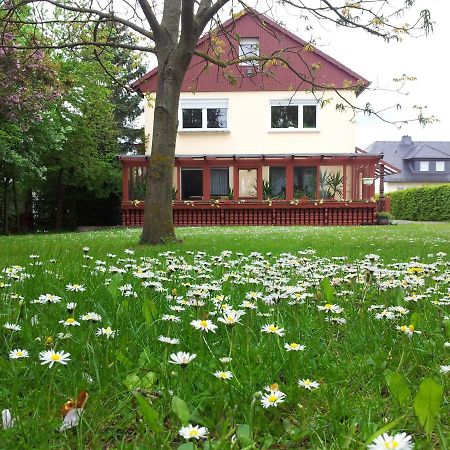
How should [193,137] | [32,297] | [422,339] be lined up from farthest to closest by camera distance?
[193,137] < [32,297] < [422,339]

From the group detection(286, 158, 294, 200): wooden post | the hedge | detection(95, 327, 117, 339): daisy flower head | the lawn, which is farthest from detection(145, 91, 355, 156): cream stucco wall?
detection(95, 327, 117, 339): daisy flower head

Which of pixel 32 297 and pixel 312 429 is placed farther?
pixel 32 297

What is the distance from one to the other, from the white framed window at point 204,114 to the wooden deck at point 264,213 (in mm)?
4464

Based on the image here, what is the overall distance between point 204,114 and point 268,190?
5.01 m

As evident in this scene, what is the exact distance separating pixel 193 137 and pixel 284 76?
5370 mm

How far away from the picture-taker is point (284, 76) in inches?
918

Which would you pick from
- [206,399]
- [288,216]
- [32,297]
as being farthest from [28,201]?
[206,399]

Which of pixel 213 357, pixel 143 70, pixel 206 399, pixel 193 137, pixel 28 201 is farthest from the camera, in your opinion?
pixel 143 70

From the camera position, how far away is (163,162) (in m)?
9.03

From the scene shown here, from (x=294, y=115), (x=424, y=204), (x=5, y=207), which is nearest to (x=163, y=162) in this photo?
(x=5, y=207)

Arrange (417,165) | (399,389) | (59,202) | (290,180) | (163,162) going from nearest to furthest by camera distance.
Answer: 1. (399,389)
2. (163,162)
3. (290,180)
4. (59,202)
5. (417,165)

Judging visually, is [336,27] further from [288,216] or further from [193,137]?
[193,137]

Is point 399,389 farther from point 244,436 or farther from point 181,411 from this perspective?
point 181,411

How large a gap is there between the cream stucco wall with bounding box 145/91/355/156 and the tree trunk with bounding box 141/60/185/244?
13877 millimetres
